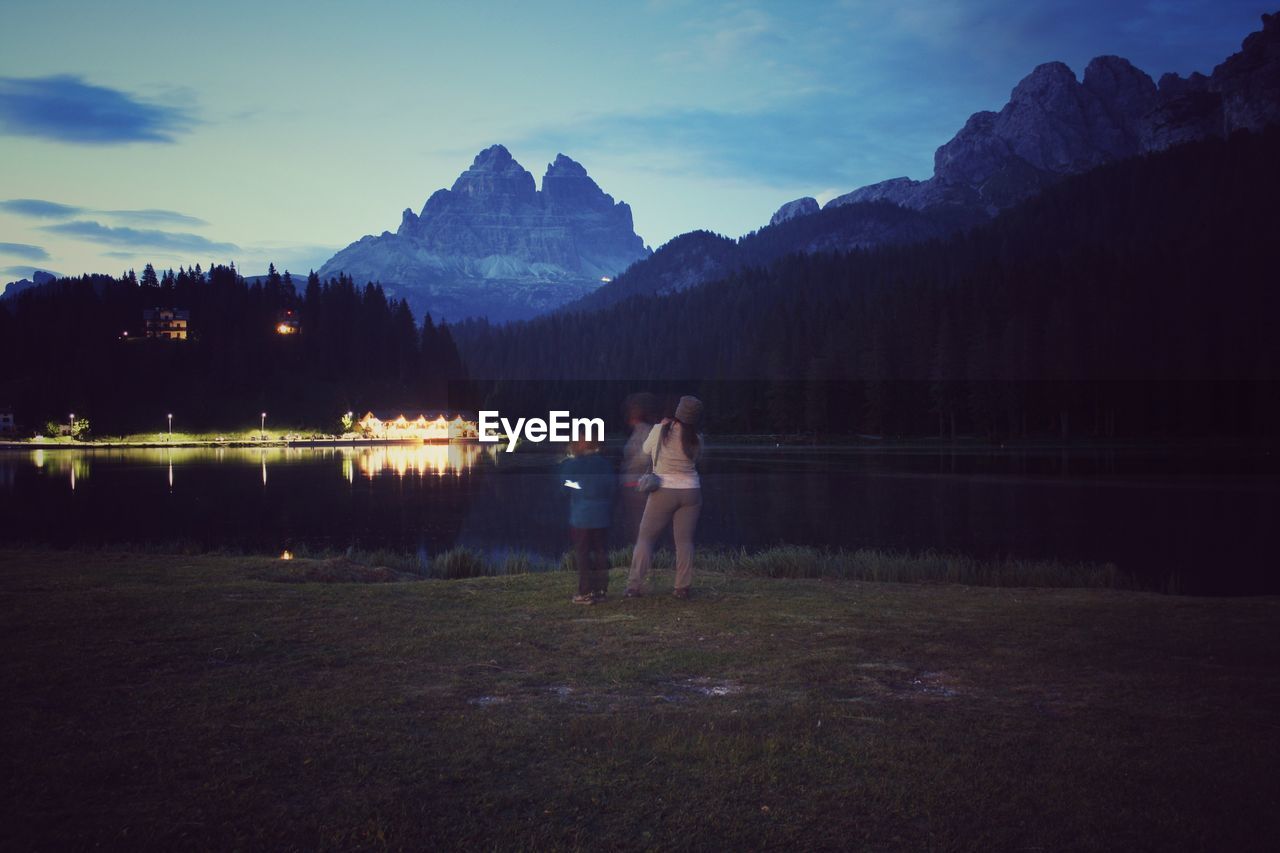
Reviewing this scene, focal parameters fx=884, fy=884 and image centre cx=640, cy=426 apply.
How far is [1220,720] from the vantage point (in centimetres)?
755

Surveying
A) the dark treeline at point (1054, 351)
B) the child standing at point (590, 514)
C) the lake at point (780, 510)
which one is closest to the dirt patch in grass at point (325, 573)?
the child standing at point (590, 514)

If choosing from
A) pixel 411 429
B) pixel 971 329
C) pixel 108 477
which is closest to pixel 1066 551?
pixel 108 477

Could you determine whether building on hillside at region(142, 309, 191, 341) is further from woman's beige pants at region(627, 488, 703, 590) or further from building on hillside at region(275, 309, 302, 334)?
woman's beige pants at region(627, 488, 703, 590)

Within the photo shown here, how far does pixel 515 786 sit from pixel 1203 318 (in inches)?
5049

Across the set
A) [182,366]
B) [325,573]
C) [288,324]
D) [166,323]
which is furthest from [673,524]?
[166,323]

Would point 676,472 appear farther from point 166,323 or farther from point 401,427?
point 166,323

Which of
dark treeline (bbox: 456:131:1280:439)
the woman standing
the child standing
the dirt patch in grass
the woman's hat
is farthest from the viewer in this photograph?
dark treeline (bbox: 456:131:1280:439)

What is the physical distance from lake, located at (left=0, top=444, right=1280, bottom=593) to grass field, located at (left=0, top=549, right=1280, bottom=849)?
17.2 m

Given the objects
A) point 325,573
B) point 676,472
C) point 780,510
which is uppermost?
point 676,472

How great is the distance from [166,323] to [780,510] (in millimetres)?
187217

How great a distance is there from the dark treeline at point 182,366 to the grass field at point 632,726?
176 metres

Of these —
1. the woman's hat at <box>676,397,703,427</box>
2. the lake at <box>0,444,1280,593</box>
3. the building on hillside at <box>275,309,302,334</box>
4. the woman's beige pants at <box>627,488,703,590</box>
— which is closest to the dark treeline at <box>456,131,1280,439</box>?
the lake at <box>0,444,1280,593</box>

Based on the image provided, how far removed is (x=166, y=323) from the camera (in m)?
193

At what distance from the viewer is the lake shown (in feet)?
103
